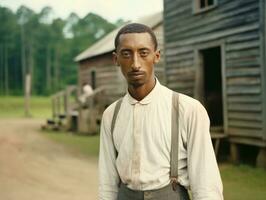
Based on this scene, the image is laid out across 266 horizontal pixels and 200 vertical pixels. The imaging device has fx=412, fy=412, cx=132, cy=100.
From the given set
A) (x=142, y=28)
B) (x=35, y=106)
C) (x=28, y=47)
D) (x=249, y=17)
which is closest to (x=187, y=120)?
(x=142, y=28)

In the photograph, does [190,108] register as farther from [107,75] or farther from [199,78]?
[107,75]

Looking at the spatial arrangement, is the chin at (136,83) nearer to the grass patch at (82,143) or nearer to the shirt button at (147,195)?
the shirt button at (147,195)

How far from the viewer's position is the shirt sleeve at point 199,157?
1.77 meters

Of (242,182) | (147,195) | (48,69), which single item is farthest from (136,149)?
(48,69)

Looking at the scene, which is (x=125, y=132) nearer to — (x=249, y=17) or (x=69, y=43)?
(x=249, y=17)

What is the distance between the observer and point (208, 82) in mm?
13008

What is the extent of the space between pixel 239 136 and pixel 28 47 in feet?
198

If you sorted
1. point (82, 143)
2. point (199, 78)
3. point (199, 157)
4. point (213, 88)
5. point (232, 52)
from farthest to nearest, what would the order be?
point (82, 143) < point (213, 88) < point (199, 78) < point (232, 52) < point (199, 157)

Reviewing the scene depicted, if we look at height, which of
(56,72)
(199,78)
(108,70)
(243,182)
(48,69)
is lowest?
(243,182)

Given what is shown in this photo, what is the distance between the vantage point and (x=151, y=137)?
1835mm

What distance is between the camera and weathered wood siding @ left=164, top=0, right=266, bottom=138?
29.7ft

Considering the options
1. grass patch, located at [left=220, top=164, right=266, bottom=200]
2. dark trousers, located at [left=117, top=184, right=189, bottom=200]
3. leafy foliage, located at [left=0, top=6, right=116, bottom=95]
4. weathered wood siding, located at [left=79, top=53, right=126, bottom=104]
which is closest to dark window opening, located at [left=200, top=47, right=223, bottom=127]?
grass patch, located at [left=220, top=164, right=266, bottom=200]

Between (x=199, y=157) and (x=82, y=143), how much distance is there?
40.2 feet

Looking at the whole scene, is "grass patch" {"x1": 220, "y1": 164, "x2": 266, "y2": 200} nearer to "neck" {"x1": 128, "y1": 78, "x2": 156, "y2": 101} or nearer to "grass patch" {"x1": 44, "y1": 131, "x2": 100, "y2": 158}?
"grass patch" {"x1": 44, "y1": 131, "x2": 100, "y2": 158}
